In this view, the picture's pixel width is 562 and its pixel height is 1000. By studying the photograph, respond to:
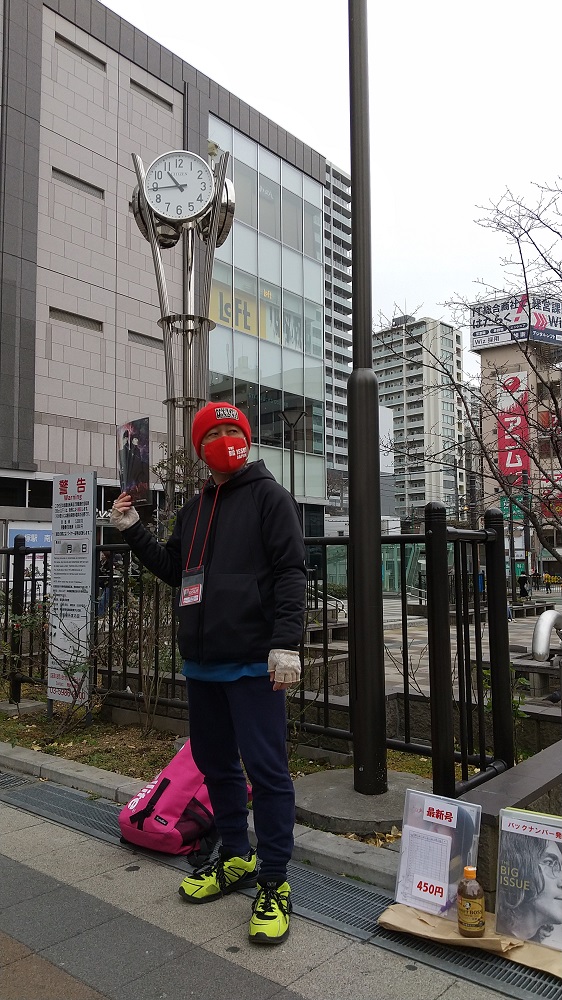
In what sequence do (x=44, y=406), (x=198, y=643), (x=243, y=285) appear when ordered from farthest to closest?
(x=243, y=285), (x=44, y=406), (x=198, y=643)

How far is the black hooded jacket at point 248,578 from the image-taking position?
2869mm

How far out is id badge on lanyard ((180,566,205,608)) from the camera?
305 centimetres

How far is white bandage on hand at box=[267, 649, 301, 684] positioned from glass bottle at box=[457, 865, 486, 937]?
37.4 inches

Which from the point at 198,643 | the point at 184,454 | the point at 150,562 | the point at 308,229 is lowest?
the point at 198,643

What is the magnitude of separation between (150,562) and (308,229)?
3068 cm

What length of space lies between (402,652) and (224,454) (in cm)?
236

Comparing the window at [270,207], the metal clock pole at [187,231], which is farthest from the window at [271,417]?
the metal clock pole at [187,231]

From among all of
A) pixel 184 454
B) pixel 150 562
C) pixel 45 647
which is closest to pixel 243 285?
pixel 184 454

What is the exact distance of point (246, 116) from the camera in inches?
1194

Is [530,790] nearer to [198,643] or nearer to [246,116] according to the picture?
[198,643]

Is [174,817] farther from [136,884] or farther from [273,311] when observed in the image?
[273,311]

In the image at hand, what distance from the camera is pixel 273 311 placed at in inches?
1164

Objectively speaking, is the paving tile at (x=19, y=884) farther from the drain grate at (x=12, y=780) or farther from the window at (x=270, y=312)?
the window at (x=270, y=312)

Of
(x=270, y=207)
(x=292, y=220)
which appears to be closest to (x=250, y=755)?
(x=270, y=207)
